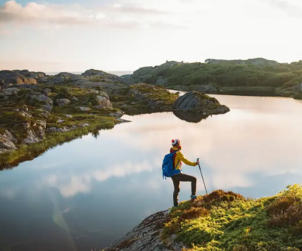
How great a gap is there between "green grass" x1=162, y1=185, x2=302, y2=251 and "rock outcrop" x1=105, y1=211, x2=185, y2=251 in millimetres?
504

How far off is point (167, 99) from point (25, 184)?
89639 mm

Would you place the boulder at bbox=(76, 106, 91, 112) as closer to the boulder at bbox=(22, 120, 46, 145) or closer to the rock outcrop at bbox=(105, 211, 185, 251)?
the boulder at bbox=(22, 120, 46, 145)

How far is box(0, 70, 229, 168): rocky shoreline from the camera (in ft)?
169

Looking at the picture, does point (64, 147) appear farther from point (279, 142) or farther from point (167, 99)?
point (167, 99)

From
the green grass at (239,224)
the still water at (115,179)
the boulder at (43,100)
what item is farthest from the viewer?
the boulder at (43,100)

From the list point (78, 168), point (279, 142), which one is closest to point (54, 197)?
point (78, 168)

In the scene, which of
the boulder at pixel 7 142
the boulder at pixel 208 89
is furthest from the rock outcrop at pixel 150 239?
the boulder at pixel 208 89

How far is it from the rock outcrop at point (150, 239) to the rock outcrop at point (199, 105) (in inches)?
3211

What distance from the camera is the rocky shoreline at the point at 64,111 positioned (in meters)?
51.4

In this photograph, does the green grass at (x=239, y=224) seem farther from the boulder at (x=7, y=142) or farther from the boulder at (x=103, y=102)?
the boulder at (x=103, y=102)

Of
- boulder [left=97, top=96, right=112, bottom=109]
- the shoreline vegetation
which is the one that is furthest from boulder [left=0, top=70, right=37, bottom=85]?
the shoreline vegetation

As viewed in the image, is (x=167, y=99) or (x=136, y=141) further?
(x=167, y=99)

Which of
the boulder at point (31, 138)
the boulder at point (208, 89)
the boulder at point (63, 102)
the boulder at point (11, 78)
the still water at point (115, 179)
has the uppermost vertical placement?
the boulder at point (11, 78)

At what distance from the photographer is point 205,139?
188ft
